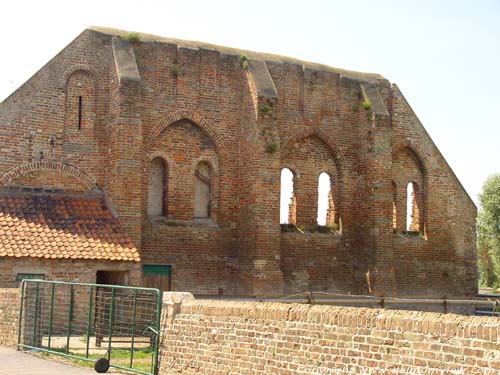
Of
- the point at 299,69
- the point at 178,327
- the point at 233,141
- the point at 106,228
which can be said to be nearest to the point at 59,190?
the point at 106,228

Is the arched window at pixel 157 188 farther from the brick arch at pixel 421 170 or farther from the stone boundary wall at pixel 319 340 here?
the stone boundary wall at pixel 319 340

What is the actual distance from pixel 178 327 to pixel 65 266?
7.97 meters

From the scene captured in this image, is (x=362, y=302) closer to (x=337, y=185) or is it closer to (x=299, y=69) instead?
(x=337, y=185)

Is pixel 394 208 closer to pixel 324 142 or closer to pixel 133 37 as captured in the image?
pixel 324 142

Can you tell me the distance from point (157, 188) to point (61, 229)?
3964 millimetres

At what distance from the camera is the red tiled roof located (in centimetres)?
1958

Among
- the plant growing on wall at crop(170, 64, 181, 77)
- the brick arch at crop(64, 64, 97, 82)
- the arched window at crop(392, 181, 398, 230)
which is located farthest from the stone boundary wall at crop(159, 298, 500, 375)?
the arched window at crop(392, 181, 398, 230)

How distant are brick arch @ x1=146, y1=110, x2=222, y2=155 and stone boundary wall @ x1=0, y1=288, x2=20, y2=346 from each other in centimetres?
760

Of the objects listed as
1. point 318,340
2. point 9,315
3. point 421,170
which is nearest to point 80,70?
point 9,315

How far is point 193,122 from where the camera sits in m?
24.0

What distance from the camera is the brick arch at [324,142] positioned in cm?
2527

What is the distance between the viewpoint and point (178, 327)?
1252cm

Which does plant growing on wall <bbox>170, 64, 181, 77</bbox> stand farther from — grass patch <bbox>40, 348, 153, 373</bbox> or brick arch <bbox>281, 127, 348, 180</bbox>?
grass patch <bbox>40, 348, 153, 373</bbox>

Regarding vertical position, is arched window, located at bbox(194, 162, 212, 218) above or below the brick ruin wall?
above
